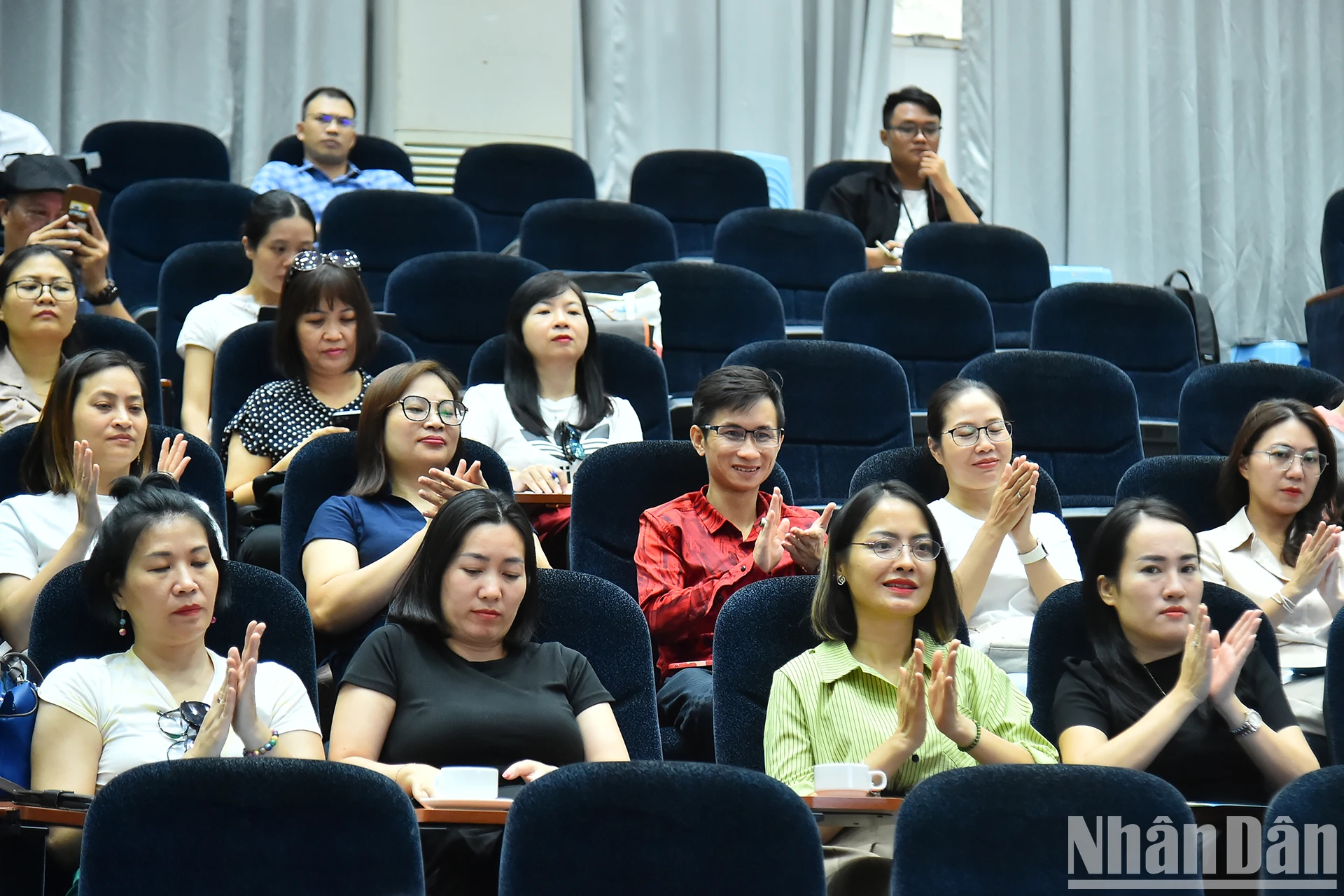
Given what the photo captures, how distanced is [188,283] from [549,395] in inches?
56.6

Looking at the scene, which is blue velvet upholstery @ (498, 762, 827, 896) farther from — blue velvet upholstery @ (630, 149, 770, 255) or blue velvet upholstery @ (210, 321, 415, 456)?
blue velvet upholstery @ (630, 149, 770, 255)

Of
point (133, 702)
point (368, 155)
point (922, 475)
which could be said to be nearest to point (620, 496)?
point (922, 475)

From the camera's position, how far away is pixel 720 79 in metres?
7.16

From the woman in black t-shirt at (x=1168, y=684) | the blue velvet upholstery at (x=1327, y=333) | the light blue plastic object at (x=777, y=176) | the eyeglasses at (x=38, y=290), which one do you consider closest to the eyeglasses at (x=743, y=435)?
the woman in black t-shirt at (x=1168, y=684)

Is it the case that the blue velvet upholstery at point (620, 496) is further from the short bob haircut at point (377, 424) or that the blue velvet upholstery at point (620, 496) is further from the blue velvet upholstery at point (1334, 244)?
the blue velvet upholstery at point (1334, 244)

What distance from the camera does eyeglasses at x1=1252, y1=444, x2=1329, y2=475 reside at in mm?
3287

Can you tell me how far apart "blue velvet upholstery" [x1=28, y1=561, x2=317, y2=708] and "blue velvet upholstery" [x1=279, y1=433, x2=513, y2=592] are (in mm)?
401

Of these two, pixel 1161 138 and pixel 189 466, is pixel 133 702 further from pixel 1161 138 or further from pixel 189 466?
pixel 1161 138

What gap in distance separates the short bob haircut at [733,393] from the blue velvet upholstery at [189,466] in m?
0.98

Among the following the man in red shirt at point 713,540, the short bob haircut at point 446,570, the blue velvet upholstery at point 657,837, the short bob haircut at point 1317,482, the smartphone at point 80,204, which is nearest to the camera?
the blue velvet upholstery at point 657,837

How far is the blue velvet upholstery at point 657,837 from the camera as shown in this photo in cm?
197

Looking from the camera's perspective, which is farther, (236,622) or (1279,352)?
(1279,352)

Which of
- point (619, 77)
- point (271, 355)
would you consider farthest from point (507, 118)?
point (271, 355)

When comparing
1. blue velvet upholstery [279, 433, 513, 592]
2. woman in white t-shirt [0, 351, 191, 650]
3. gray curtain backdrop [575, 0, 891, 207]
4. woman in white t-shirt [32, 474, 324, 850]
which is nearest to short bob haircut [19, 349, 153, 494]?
woman in white t-shirt [0, 351, 191, 650]
